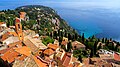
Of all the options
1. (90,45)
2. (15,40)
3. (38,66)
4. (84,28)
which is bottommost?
(84,28)

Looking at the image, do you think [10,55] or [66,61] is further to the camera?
[66,61]

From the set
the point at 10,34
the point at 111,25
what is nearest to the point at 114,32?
the point at 111,25

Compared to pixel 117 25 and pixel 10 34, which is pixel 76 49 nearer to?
pixel 10 34

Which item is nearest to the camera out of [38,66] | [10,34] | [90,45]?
[38,66]

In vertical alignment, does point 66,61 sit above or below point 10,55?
below

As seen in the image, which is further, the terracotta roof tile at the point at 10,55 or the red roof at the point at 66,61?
the red roof at the point at 66,61

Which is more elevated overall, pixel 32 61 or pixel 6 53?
pixel 32 61

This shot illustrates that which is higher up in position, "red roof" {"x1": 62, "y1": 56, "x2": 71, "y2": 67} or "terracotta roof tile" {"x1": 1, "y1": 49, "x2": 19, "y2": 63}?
"terracotta roof tile" {"x1": 1, "y1": 49, "x2": 19, "y2": 63}

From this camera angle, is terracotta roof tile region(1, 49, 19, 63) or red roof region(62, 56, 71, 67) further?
red roof region(62, 56, 71, 67)

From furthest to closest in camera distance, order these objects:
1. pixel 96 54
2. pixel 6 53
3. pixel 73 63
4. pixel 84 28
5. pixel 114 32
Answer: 1. pixel 84 28
2. pixel 114 32
3. pixel 96 54
4. pixel 73 63
5. pixel 6 53

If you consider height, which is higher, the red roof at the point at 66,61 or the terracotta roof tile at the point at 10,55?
the terracotta roof tile at the point at 10,55

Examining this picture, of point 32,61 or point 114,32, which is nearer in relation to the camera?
point 32,61
